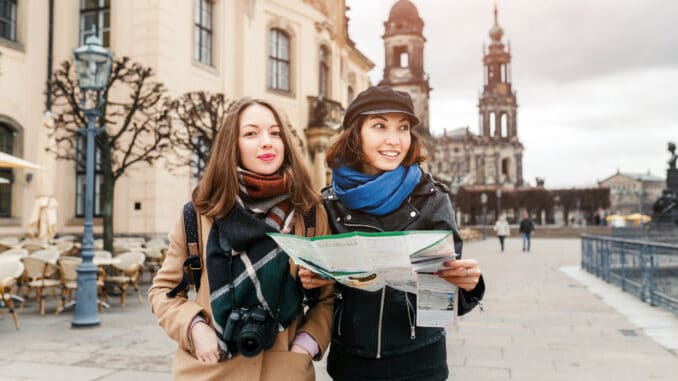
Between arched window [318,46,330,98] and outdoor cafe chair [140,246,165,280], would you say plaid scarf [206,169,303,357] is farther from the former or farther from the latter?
arched window [318,46,330,98]

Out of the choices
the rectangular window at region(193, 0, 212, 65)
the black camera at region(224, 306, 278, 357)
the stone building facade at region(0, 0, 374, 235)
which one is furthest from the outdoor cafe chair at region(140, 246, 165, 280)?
the black camera at region(224, 306, 278, 357)

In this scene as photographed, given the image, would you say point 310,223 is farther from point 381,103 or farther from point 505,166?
point 505,166

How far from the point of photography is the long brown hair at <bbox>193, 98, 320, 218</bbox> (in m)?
2.17

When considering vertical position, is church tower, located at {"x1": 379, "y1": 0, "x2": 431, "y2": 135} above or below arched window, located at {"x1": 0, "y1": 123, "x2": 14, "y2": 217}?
above

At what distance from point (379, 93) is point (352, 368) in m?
1.04

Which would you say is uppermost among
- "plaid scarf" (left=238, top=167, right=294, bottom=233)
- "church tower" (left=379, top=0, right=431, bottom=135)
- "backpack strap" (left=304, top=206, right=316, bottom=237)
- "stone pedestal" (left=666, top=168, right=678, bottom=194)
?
"church tower" (left=379, top=0, right=431, bottom=135)

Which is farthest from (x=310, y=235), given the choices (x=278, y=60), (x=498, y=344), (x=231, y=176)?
(x=278, y=60)

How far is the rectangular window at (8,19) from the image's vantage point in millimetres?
16656

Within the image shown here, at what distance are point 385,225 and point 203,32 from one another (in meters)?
18.9

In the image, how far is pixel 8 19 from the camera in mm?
16766

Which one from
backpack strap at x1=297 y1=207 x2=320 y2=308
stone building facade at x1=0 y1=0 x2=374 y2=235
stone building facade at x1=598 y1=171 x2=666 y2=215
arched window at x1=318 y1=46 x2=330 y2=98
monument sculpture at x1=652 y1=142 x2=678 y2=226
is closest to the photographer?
backpack strap at x1=297 y1=207 x2=320 y2=308

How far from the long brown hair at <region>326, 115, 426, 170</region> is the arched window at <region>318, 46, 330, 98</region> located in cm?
2398

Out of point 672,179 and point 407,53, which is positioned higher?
point 407,53

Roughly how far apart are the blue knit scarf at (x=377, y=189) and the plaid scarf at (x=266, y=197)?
225 mm
